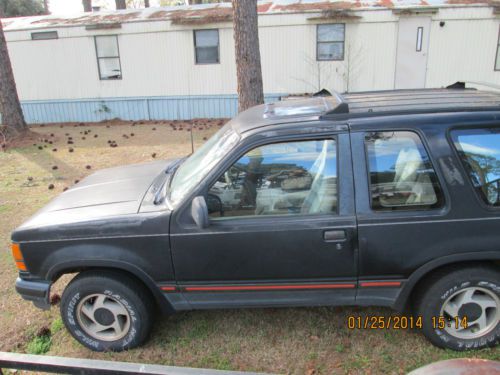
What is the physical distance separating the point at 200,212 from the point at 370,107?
4.53ft

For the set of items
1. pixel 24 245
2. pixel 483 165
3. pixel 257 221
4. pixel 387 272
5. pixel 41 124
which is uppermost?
pixel 483 165

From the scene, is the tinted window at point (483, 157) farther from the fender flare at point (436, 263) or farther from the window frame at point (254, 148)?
the window frame at point (254, 148)

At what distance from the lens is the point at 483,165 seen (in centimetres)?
257

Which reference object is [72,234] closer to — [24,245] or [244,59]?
[24,245]

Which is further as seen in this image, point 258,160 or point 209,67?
point 209,67

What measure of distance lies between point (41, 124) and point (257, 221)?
14.5m

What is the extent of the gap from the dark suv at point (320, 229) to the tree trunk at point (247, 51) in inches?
213

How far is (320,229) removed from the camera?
2541 mm

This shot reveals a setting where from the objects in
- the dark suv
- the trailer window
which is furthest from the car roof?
the trailer window

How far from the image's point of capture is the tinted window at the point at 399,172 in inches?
101

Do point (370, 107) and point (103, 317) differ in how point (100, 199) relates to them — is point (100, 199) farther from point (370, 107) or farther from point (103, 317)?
point (370, 107)

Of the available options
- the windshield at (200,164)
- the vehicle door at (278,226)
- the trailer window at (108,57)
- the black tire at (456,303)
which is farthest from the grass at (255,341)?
the trailer window at (108,57)

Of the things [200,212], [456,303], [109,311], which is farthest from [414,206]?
[109,311]

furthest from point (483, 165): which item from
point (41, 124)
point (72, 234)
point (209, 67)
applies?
point (41, 124)
